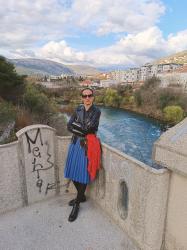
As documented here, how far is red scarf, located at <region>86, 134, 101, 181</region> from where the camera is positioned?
116 inches

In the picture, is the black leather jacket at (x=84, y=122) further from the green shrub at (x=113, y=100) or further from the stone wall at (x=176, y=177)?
the green shrub at (x=113, y=100)

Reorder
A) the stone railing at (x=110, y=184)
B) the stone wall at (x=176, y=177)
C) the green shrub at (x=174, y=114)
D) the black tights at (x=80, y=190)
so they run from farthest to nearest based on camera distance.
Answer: the green shrub at (x=174, y=114) → the black tights at (x=80, y=190) → the stone railing at (x=110, y=184) → the stone wall at (x=176, y=177)

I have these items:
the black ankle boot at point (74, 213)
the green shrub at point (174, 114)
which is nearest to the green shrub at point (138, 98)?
the green shrub at point (174, 114)

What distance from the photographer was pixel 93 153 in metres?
2.94

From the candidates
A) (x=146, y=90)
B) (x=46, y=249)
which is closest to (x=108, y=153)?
(x=46, y=249)

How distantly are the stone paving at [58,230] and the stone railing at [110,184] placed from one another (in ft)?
0.39

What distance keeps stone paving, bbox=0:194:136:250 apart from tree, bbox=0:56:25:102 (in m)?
15.7

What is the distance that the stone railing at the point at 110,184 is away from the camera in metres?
2.24

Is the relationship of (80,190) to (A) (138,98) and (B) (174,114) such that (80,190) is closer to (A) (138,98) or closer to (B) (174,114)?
(B) (174,114)

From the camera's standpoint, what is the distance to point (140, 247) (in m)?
2.54

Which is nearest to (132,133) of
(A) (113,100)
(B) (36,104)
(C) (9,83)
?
(B) (36,104)

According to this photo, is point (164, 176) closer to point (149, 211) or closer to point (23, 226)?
point (149, 211)

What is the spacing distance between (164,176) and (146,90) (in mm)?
43362

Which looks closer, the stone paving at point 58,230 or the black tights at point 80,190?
the stone paving at point 58,230
